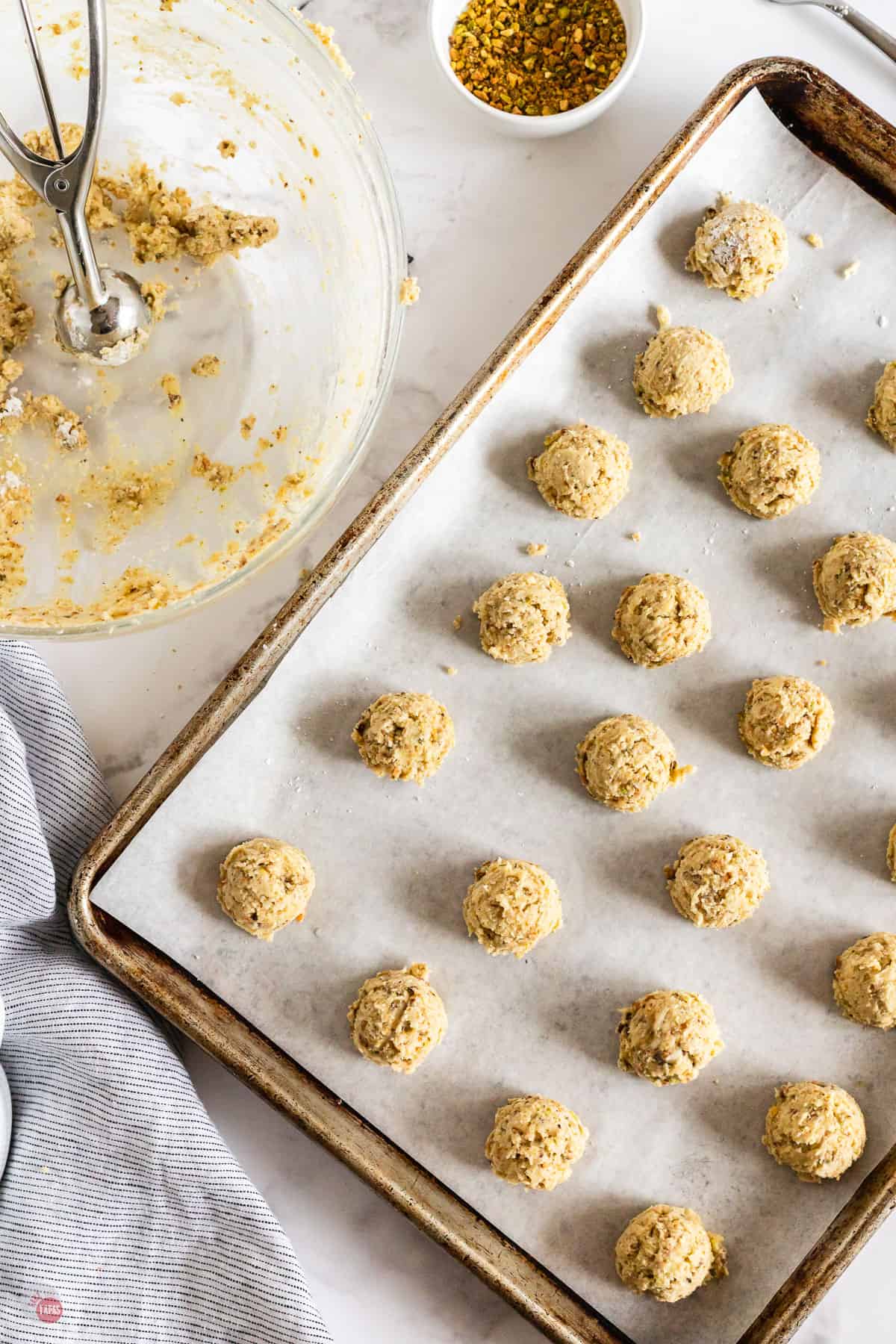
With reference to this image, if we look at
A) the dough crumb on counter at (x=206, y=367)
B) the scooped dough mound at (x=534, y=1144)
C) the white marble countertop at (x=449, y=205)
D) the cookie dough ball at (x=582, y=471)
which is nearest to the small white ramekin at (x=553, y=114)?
the white marble countertop at (x=449, y=205)

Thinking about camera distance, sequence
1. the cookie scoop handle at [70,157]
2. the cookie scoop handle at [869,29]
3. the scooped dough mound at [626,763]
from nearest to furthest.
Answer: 1. the cookie scoop handle at [70,157]
2. the scooped dough mound at [626,763]
3. the cookie scoop handle at [869,29]

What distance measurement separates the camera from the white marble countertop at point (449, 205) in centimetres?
202

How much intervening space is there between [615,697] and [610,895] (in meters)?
0.31

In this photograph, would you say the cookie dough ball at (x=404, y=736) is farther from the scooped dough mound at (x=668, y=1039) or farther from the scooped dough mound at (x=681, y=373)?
the scooped dough mound at (x=681, y=373)

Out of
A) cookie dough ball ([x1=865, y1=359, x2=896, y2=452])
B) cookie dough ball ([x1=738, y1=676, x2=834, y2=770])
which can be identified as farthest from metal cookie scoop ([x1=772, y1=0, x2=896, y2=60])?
cookie dough ball ([x1=738, y1=676, x2=834, y2=770])

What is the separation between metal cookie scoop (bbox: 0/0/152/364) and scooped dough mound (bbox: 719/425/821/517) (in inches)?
37.3

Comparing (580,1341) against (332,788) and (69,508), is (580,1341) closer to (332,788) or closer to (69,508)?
(332,788)

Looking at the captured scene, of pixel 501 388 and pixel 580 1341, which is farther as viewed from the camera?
pixel 501 388

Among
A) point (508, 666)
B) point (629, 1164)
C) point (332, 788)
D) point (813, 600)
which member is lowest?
point (629, 1164)

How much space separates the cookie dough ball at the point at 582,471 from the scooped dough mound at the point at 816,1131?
37.3 inches

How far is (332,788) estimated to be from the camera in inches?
76.2

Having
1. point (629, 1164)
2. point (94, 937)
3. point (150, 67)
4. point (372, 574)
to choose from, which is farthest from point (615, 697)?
point (150, 67)

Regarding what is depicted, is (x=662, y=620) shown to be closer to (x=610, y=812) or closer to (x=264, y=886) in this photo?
(x=610, y=812)

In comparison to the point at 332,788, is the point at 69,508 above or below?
above
